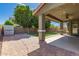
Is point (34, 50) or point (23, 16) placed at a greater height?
point (23, 16)

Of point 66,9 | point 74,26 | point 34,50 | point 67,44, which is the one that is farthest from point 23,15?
point 34,50

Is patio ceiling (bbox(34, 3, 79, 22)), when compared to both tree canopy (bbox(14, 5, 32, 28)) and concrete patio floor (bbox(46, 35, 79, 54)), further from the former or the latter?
tree canopy (bbox(14, 5, 32, 28))

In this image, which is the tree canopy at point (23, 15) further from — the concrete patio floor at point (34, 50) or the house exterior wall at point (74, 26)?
the concrete patio floor at point (34, 50)

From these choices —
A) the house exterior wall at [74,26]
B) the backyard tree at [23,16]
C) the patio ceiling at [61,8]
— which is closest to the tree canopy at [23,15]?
the backyard tree at [23,16]

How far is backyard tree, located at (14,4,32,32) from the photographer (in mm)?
24731

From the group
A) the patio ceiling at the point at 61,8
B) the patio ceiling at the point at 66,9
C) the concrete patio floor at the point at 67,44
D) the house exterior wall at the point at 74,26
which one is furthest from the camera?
the house exterior wall at the point at 74,26

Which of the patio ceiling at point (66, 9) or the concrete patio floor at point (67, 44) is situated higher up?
the patio ceiling at point (66, 9)

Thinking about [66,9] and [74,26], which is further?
[74,26]

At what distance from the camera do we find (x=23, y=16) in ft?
81.5

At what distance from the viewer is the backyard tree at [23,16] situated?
81.1 feet

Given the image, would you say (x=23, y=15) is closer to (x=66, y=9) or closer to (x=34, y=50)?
(x=66, y=9)

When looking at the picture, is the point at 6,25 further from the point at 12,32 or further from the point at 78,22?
the point at 78,22

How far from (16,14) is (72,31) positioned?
11174 millimetres

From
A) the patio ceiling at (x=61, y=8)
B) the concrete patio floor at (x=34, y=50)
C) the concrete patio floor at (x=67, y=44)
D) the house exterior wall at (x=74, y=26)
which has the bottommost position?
the concrete patio floor at (x=34, y=50)
